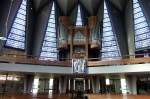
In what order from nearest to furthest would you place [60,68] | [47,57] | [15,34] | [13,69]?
1. [13,69]
2. [60,68]
3. [15,34]
4. [47,57]

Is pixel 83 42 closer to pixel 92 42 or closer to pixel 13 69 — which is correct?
pixel 92 42

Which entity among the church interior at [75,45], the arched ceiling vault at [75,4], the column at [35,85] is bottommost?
the column at [35,85]

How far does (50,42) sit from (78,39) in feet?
9.94

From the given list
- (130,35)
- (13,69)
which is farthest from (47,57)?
(130,35)

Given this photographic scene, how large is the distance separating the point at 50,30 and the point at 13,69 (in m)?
7.39

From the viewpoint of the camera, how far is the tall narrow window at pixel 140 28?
18781 mm

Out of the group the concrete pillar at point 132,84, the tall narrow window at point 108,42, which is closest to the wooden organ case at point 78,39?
the tall narrow window at point 108,42

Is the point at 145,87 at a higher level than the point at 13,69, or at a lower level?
lower

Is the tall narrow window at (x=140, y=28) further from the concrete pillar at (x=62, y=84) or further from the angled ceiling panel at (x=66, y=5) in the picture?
the concrete pillar at (x=62, y=84)

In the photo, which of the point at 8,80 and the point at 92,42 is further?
the point at 92,42

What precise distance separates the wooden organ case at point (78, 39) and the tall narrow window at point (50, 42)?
3.37 feet

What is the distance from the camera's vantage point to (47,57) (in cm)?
2039

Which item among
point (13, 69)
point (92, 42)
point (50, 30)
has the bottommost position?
point (13, 69)

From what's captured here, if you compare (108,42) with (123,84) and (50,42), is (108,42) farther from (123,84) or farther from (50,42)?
(50,42)
